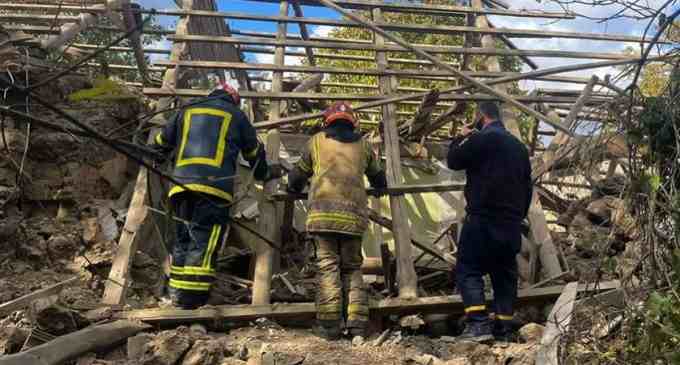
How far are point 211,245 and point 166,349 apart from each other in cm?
121

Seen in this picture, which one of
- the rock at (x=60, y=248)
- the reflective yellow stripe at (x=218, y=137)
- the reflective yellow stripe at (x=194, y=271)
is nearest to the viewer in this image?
the reflective yellow stripe at (x=194, y=271)

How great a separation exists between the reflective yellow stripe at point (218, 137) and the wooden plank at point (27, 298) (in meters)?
1.25

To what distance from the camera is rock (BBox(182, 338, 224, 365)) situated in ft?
15.0

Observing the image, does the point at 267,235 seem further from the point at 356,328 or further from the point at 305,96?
the point at 305,96

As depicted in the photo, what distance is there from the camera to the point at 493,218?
5562mm

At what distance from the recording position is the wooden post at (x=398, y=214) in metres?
5.91

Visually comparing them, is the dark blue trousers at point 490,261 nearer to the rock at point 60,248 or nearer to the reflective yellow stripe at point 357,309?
the reflective yellow stripe at point 357,309

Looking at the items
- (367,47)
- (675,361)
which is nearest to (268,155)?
(367,47)

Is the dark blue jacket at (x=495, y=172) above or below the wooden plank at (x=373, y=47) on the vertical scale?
below

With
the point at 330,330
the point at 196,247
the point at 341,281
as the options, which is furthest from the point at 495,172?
the point at 196,247

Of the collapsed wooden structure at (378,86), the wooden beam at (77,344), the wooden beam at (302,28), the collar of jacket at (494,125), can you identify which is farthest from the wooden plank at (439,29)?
the wooden beam at (77,344)

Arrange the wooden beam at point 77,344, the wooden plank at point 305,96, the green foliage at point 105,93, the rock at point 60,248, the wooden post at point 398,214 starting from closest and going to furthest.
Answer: the wooden beam at point 77,344
the wooden post at point 398,214
the rock at point 60,248
the green foliage at point 105,93
the wooden plank at point 305,96

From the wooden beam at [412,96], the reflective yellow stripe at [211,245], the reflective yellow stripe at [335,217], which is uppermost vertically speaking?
the wooden beam at [412,96]

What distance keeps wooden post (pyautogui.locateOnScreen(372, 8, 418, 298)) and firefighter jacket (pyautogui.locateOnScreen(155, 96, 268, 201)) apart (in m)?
1.19
